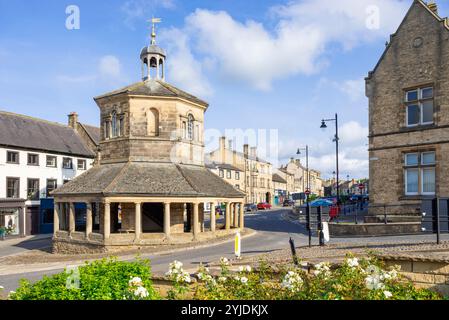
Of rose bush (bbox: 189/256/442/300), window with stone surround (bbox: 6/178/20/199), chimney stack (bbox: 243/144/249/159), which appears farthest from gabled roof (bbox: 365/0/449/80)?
chimney stack (bbox: 243/144/249/159)

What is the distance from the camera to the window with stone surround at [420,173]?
2169cm

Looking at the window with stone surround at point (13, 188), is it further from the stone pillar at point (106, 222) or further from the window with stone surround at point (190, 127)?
the window with stone surround at point (190, 127)

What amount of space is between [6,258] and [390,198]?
2453 cm

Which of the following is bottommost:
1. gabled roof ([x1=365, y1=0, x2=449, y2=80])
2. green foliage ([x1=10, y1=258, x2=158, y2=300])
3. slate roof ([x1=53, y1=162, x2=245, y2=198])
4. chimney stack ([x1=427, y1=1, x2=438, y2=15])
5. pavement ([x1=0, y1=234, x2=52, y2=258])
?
pavement ([x1=0, y1=234, x2=52, y2=258])

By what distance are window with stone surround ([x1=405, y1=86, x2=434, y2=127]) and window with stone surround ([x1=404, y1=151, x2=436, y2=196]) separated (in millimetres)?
1949

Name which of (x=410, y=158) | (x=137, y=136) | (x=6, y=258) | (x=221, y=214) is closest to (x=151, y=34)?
(x=137, y=136)

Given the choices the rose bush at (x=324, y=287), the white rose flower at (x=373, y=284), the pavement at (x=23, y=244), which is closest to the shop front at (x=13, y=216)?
the pavement at (x=23, y=244)

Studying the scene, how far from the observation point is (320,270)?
655 centimetres

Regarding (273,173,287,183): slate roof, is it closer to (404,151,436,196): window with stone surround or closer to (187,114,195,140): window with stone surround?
(187,114,195,140): window with stone surround

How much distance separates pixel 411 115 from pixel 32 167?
1356 inches

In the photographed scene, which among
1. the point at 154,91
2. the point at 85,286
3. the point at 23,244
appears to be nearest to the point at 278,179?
the point at 154,91

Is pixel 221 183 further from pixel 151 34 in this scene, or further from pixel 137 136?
pixel 151 34

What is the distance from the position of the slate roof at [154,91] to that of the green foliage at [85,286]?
20.8 meters

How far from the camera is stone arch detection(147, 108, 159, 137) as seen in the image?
1088 inches
